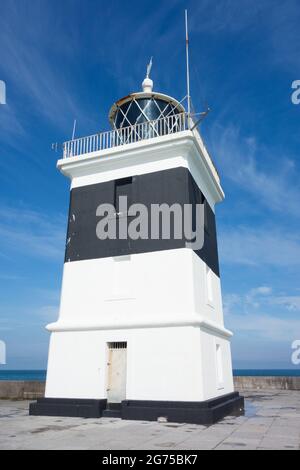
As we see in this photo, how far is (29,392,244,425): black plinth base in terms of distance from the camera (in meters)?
9.60

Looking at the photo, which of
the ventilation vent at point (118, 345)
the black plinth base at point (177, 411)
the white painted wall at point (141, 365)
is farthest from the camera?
the ventilation vent at point (118, 345)

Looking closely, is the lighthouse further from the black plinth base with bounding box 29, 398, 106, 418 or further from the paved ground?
the paved ground

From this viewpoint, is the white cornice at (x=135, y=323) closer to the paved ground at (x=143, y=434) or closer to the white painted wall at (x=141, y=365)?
the white painted wall at (x=141, y=365)

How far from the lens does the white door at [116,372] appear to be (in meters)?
11.1

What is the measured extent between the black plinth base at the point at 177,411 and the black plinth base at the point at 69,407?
Answer: 34.4 inches

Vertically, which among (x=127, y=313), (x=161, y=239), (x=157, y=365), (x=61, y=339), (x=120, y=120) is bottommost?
(x=157, y=365)

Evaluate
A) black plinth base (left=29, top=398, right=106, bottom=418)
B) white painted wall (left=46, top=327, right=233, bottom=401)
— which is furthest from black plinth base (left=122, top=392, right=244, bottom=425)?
black plinth base (left=29, top=398, right=106, bottom=418)

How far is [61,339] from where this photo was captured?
39.5 ft

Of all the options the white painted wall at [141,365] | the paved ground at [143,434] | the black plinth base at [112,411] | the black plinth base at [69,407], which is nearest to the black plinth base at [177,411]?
the white painted wall at [141,365]

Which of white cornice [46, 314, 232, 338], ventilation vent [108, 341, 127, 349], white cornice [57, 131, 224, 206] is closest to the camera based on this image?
white cornice [46, 314, 232, 338]

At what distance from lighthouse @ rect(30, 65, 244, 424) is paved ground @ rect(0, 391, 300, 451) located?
834mm
